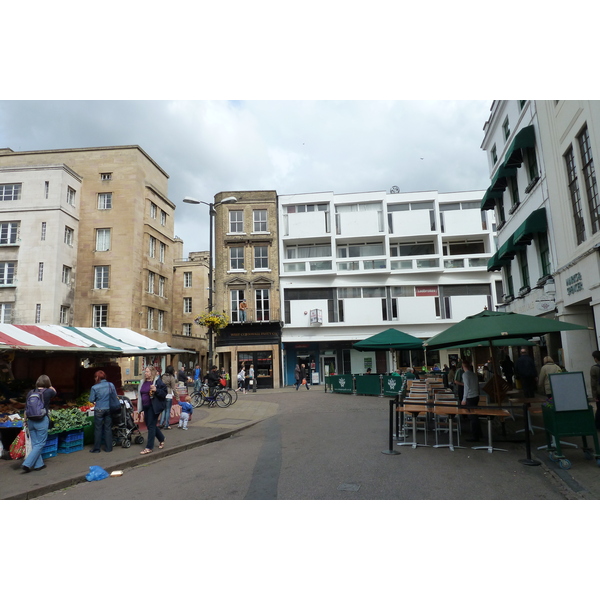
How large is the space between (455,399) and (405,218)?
93.7 ft

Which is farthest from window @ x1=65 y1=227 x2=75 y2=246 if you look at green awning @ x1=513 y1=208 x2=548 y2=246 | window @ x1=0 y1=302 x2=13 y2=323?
green awning @ x1=513 y1=208 x2=548 y2=246

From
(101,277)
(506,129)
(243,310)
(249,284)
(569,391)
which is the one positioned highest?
(506,129)

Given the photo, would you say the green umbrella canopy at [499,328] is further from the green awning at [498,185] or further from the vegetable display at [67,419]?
the green awning at [498,185]

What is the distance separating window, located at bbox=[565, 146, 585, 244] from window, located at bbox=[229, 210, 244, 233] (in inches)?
971

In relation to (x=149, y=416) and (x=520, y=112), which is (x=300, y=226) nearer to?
(x=520, y=112)

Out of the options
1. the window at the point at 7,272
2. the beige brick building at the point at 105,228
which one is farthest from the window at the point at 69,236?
the window at the point at 7,272

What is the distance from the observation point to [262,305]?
34.1 m

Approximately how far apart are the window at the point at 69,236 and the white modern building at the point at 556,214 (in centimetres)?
2733

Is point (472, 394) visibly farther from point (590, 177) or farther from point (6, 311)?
point (6, 311)

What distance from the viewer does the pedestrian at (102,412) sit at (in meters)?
9.47

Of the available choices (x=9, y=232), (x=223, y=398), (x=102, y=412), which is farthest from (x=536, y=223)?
(x=9, y=232)

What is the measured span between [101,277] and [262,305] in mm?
11701

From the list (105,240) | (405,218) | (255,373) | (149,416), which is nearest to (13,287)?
(105,240)

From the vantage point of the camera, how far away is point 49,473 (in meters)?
7.76
